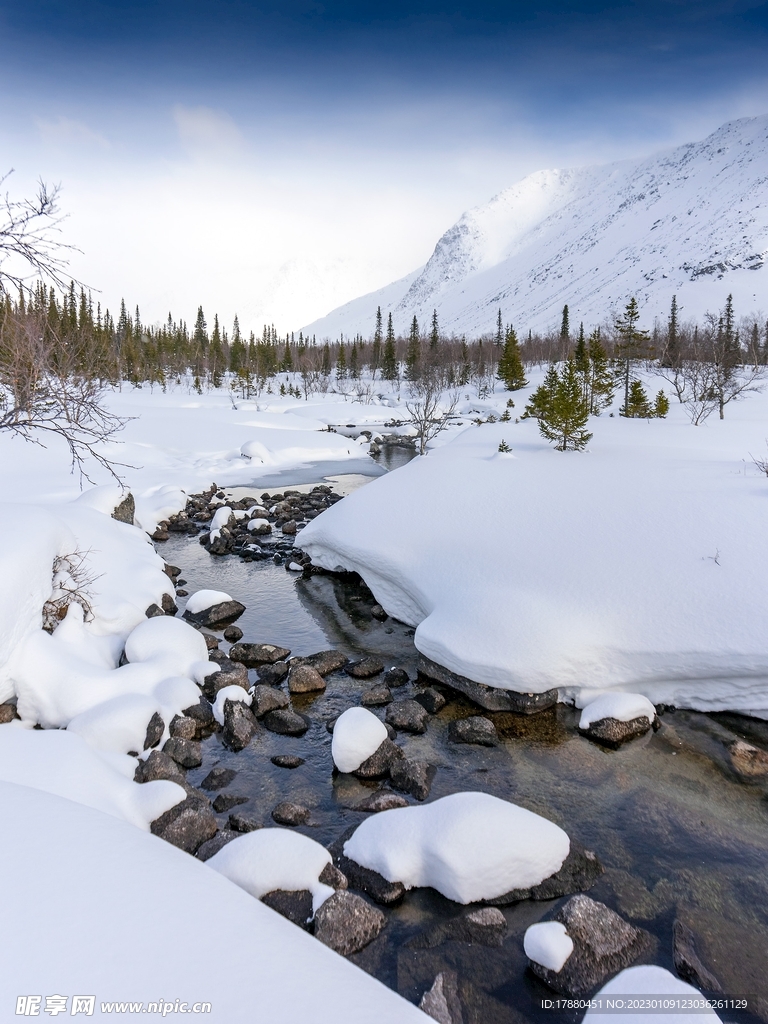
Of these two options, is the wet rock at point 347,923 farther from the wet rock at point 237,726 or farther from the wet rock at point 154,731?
the wet rock at point 154,731

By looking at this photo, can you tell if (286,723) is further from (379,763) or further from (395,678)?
(395,678)

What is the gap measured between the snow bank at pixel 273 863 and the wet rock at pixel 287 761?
1.82 metres

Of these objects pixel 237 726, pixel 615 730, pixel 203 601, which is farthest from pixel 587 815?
pixel 203 601

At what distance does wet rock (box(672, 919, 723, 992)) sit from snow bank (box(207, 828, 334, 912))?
268 centimetres

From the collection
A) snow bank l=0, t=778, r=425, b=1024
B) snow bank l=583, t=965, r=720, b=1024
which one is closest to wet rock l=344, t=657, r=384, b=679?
snow bank l=0, t=778, r=425, b=1024

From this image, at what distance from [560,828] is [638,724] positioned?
2.36 m

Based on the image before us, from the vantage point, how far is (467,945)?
447 centimetres

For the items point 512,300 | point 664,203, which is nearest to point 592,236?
point 664,203

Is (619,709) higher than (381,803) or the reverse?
higher

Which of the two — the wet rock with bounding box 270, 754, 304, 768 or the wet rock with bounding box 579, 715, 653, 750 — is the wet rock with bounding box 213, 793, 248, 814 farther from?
the wet rock with bounding box 579, 715, 653, 750

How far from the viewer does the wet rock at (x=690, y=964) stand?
4156mm

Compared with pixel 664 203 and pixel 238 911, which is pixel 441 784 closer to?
pixel 238 911

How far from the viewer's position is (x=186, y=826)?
17.6ft

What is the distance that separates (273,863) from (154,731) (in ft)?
9.08
